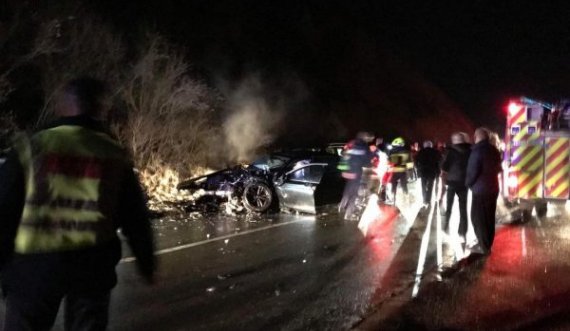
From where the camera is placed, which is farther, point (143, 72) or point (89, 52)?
point (143, 72)

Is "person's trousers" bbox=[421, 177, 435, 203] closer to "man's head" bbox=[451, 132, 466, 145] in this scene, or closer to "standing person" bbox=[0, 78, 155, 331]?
"man's head" bbox=[451, 132, 466, 145]

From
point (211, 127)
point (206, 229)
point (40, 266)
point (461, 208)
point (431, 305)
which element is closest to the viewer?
point (40, 266)

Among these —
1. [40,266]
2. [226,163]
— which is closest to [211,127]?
[226,163]

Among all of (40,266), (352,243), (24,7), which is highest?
(24,7)

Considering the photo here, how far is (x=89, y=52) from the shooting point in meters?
16.5

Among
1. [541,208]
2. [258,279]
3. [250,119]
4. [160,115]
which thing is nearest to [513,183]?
[541,208]

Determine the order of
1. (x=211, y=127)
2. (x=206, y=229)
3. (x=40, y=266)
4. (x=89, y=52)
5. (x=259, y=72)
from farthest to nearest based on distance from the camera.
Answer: (x=259, y=72) → (x=211, y=127) → (x=89, y=52) → (x=206, y=229) → (x=40, y=266)

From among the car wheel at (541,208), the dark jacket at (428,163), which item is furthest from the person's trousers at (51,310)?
the dark jacket at (428,163)

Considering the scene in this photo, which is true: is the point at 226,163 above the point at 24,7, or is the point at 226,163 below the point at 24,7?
below

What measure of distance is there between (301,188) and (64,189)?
10164mm

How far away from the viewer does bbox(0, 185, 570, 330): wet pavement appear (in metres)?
5.64

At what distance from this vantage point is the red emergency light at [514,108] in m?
11.8

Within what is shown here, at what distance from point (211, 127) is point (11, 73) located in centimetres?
823

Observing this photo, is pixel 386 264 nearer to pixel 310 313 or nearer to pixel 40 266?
pixel 310 313
